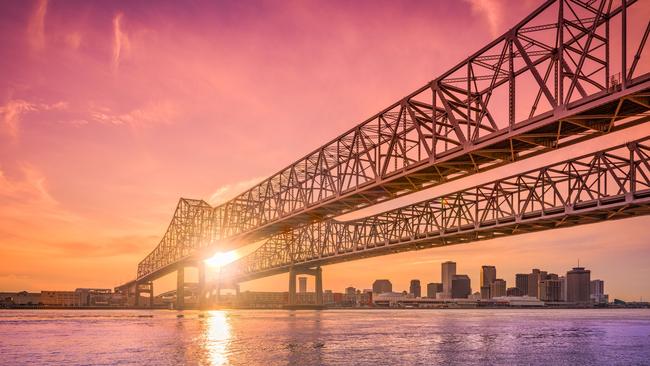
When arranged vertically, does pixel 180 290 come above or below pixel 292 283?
below

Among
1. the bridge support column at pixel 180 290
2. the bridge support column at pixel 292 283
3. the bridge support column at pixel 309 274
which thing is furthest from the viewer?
the bridge support column at pixel 292 283

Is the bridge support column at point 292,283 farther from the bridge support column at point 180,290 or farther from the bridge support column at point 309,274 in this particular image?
the bridge support column at point 180,290

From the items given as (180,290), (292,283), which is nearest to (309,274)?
(292,283)

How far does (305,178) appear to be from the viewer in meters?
60.8

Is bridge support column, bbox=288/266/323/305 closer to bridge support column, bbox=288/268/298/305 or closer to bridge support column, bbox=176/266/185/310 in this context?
bridge support column, bbox=288/268/298/305

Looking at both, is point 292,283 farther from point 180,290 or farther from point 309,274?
point 180,290

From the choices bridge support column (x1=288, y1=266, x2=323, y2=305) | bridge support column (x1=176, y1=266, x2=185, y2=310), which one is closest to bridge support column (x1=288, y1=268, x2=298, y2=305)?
bridge support column (x1=288, y1=266, x2=323, y2=305)

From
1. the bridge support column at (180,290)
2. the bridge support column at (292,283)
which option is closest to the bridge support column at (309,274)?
the bridge support column at (292,283)

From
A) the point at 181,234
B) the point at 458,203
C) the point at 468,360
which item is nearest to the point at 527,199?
the point at 458,203

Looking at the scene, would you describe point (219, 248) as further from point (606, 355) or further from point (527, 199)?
point (606, 355)

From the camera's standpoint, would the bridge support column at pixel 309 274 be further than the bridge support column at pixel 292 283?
No

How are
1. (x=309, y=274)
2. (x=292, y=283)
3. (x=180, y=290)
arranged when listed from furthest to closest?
(x=292, y=283) < (x=309, y=274) < (x=180, y=290)

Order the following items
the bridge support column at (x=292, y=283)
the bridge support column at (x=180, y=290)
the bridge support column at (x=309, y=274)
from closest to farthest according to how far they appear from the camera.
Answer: the bridge support column at (x=180, y=290) → the bridge support column at (x=309, y=274) → the bridge support column at (x=292, y=283)

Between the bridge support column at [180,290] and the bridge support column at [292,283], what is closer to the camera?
the bridge support column at [180,290]
